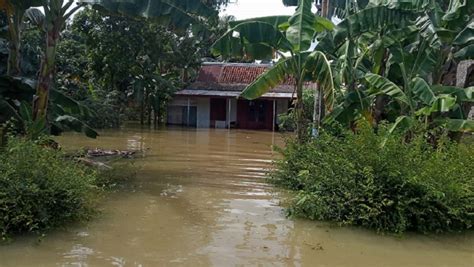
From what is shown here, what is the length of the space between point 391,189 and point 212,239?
2851 millimetres

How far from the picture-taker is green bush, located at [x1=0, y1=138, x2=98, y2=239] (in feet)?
20.9

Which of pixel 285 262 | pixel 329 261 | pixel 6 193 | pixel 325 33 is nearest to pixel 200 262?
pixel 285 262

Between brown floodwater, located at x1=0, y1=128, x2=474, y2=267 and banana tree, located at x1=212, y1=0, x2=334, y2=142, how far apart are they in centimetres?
237

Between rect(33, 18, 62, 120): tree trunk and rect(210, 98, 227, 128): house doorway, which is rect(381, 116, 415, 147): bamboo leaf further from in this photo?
rect(210, 98, 227, 128): house doorway

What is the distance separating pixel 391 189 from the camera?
7.62 meters

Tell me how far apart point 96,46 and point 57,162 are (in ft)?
73.8

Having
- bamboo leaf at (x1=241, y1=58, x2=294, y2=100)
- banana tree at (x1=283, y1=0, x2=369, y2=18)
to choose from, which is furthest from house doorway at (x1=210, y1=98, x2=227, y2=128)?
bamboo leaf at (x1=241, y1=58, x2=294, y2=100)

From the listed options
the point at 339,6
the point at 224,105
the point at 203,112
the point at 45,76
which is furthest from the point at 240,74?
the point at 45,76

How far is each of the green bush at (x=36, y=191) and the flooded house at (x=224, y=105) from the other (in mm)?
26407

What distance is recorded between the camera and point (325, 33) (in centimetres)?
1208

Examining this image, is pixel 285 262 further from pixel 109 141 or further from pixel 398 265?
pixel 109 141

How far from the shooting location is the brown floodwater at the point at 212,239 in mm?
6016

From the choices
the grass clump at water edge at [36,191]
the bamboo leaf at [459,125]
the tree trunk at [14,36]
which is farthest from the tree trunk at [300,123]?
the tree trunk at [14,36]

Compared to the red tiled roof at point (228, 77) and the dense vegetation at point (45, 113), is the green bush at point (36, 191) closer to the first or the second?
the dense vegetation at point (45, 113)
